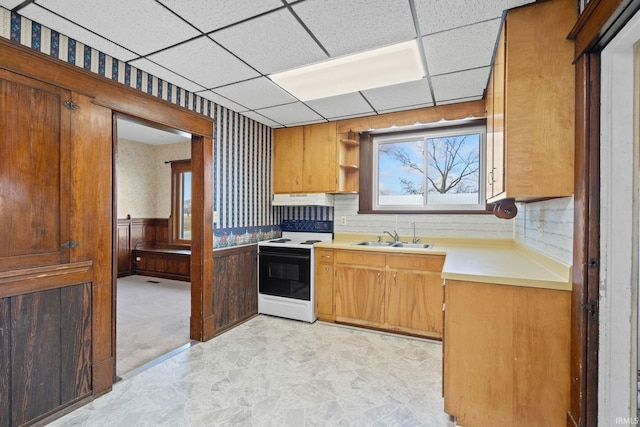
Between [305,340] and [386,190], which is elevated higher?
[386,190]

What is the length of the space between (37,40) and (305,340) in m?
3.03

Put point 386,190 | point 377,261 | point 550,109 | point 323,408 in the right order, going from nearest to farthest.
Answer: point 550,109 → point 323,408 → point 377,261 → point 386,190

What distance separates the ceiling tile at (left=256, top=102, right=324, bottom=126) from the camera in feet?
10.4

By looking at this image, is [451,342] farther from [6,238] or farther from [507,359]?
[6,238]

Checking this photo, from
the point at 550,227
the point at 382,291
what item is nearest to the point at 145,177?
the point at 382,291

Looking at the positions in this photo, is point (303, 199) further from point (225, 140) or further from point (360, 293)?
point (360, 293)

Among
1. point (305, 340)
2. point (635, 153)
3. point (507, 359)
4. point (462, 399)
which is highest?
point (635, 153)

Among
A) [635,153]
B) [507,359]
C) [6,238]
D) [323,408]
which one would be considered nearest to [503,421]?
[507,359]

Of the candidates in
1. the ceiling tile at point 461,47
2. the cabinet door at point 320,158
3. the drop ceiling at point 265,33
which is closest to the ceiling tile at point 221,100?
the drop ceiling at point 265,33

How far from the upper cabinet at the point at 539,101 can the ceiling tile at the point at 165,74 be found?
2.41 m

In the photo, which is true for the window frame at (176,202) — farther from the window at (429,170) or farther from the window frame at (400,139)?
the window at (429,170)

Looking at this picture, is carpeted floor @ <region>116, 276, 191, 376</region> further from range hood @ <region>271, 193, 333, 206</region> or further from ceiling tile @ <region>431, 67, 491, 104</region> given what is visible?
ceiling tile @ <region>431, 67, 491, 104</region>

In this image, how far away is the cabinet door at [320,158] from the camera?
3629 millimetres

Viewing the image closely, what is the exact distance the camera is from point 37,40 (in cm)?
176
